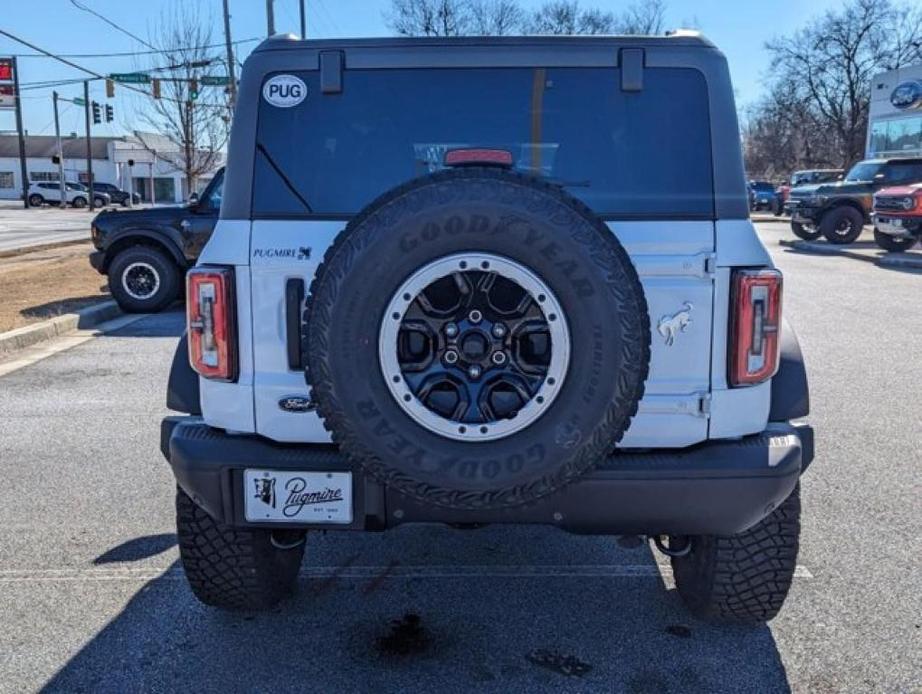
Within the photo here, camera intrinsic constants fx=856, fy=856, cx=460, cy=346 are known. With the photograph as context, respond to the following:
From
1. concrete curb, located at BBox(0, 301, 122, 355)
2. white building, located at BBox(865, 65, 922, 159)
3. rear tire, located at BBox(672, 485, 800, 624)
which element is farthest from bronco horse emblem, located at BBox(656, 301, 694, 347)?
white building, located at BBox(865, 65, 922, 159)

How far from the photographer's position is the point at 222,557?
2.96 m

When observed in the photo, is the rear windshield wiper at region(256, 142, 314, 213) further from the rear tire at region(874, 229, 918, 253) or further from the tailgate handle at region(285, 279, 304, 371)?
the rear tire at region(874, 229, 918, 253)

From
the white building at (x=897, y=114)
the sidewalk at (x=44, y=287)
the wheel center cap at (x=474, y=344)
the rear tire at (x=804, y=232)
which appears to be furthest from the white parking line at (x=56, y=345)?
the white building at (x=897, y=114)

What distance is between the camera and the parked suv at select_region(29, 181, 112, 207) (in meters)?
57.1

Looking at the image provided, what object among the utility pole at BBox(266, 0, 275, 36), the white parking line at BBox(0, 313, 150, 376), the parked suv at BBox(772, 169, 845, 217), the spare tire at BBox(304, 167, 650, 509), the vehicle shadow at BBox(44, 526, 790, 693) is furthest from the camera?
the parked suv at BBox(772, 169, 845, 217)

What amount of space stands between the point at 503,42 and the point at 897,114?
3998cm

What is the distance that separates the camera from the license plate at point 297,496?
2523 millimetres

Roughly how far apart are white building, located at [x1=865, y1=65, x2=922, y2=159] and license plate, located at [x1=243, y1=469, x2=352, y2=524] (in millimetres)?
37368

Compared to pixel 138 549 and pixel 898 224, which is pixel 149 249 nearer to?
pixel 138 549

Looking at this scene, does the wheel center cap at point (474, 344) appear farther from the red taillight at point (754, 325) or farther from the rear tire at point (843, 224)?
the rear tire at point (843, 224)

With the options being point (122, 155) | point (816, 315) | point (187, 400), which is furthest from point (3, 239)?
point (122, 155)

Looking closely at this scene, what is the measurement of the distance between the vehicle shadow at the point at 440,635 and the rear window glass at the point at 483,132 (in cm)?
148

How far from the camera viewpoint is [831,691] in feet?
8.69

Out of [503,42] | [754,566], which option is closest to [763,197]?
[754,566]
